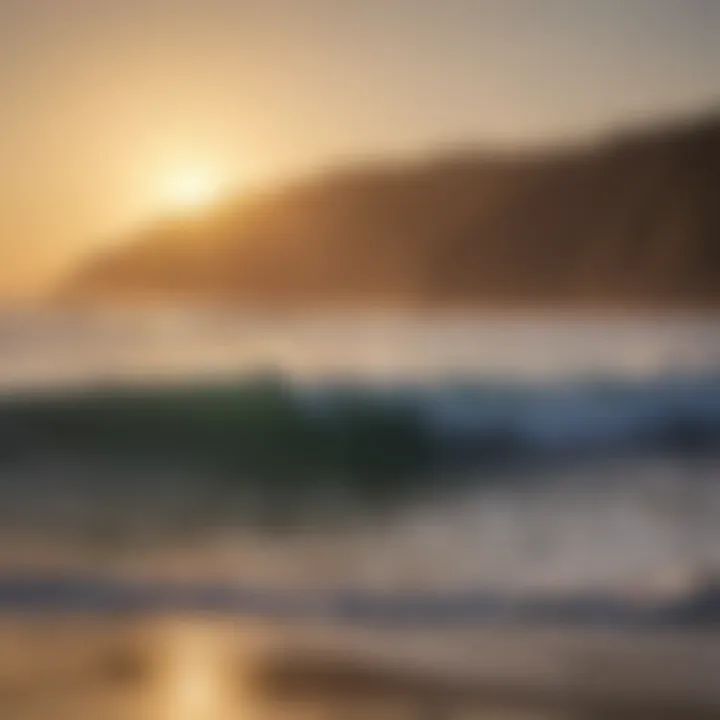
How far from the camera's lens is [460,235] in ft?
3.82

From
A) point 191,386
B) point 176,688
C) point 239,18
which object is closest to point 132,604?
point 176,688

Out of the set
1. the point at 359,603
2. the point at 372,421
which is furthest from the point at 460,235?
the point at 359,603

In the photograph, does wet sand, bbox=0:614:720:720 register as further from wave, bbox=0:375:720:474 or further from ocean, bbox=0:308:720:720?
wave, bbox=0:375:720:474

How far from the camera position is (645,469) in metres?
1.11

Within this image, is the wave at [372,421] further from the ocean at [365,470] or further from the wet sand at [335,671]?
the wet sand at [335,671]

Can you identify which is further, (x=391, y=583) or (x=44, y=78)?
(x=44, y=78)

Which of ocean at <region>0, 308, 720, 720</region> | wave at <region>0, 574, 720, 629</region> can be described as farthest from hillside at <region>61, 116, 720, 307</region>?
wave at <region>0, 574, 720, 629</region>

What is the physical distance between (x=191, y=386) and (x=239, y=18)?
0.42 metres

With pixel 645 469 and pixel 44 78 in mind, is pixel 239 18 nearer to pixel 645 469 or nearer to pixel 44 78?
pixel 44 78

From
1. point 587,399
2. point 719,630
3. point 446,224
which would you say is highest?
point 446,224

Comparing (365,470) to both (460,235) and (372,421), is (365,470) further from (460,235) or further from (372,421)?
(460,235)

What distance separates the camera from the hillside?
1148mm

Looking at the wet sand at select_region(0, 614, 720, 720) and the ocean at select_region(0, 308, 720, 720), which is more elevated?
the ocean at select_region(0, 308, 720, 720)

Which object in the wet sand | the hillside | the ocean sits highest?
the hillside
